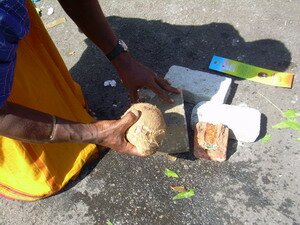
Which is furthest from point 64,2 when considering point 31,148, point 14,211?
point 14,211

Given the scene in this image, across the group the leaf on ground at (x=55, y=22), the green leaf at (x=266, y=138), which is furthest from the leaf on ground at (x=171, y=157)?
the leaf on ground at (x=55, y=22)

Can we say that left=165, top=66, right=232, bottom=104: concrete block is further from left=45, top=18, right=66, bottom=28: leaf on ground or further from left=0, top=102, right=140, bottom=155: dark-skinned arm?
left=45, top=18, right=66, bottom=28: leaf on ground

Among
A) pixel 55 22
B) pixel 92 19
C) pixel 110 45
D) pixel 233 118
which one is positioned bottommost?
pixel 233 118

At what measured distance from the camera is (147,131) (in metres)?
2.02

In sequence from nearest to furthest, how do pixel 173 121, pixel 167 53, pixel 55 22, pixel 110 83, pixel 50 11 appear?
1. pixel 173 121
2. pixel 110 83
3. pixel 167 53
4. pixel 55 22
5. pixel 50 11

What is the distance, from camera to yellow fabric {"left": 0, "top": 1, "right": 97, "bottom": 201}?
225 centimetres

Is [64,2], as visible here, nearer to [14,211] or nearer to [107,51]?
[107,51]

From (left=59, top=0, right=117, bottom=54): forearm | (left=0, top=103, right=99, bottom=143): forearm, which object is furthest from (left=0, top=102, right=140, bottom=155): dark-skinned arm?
(left=59, top=0, right=117, bottom=54): forearm

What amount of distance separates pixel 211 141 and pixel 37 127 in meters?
1.30

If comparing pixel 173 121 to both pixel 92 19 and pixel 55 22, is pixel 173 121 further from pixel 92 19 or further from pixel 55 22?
pixel 55 22

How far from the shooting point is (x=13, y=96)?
2.12 meters

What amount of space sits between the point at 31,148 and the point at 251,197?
59.6 inches

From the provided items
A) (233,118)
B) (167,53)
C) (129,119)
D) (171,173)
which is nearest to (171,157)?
(171,173)

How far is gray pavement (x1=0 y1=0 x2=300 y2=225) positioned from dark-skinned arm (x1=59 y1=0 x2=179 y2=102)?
555 millimetres
